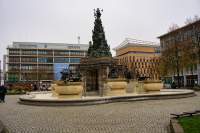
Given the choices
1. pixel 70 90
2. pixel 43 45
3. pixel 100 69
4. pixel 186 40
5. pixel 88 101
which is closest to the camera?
pixel 88 101

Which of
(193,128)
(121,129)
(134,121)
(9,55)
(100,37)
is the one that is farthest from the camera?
(9,55)

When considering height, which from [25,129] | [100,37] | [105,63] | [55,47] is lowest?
[25,129]

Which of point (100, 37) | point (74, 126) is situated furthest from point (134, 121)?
point (100, 37)

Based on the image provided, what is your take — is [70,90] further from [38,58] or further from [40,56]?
[40,56]

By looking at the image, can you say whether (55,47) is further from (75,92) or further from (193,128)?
(193,128)

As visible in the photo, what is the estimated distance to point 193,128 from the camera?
7.63 m

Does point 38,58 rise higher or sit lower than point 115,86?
higher

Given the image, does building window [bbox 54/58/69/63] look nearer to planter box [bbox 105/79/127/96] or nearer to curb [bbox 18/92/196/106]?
planter box [bbox 105/79/127/96]

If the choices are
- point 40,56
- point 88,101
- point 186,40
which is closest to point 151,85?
point 88,101

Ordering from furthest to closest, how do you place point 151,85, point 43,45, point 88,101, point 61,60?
point 43,45 < point 61,60 < point 151,85 < point 88,101

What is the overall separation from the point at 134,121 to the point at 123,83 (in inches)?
455

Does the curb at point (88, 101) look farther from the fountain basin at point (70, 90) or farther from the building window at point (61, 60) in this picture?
the building window at point (61, 60)

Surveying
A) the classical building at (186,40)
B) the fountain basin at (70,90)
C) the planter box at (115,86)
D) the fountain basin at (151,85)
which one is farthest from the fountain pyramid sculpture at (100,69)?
the classical building at (186,40)

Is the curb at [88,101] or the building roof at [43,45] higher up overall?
the building roof at [43,45]
